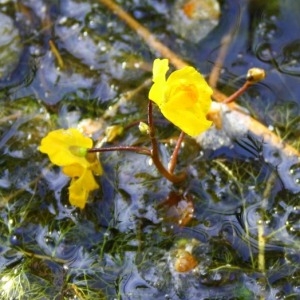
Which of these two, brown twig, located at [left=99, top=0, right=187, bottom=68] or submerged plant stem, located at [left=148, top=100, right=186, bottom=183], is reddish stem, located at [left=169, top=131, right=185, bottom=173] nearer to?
submerged plant stem, located at [left=148, top=100, right=186, bottom=183]

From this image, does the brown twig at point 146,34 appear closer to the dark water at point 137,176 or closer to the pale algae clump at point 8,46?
the dark water at point 137,176

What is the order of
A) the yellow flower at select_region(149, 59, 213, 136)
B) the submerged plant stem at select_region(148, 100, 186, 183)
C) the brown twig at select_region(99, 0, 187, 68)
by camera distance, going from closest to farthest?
the yellow flower at select_region(149, 59, 213, 136) → the submerged plant stem at select_region(148, 100, 186, 183) → the brown twig at select_region(99, 0, 187, 68)

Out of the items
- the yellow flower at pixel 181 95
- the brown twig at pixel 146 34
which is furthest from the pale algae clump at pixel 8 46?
the yellow flower at pixel 181 95

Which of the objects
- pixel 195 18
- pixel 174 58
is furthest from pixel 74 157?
pixel 195 18

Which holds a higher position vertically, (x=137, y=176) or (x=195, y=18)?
(x=195, y=18)

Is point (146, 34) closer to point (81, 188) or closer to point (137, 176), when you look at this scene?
point (137, 176)

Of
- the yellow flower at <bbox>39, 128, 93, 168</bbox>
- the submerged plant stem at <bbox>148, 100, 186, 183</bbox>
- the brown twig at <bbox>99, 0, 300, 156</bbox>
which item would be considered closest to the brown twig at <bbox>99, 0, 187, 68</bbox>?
the brown twig at <bbox>99, 0, 300, 156</bbox>
